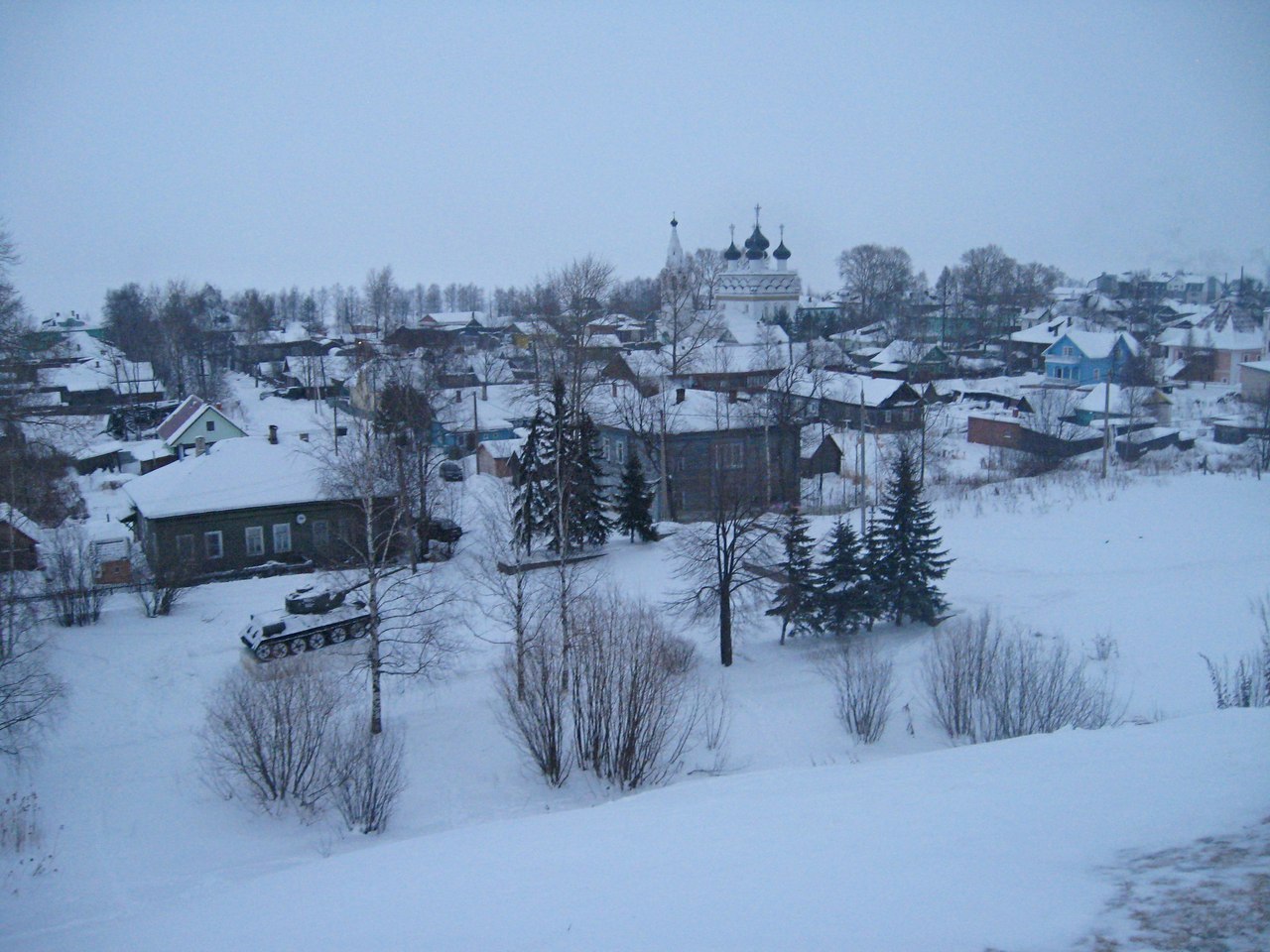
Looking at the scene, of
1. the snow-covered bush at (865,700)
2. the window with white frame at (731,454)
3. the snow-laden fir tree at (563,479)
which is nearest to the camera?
the snow-covered bush at (865,700)

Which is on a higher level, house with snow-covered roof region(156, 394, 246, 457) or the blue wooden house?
the blue wooden house

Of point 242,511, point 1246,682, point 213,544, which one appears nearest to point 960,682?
point 1246,682

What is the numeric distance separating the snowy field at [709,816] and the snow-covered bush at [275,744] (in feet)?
1.21

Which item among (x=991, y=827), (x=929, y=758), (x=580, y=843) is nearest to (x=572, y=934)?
(x=580, y=843)

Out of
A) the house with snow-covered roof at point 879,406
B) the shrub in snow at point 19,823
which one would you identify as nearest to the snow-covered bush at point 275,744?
the shrub in snow at point 19,823

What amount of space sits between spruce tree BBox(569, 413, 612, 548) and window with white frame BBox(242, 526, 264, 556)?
7098 millimetres

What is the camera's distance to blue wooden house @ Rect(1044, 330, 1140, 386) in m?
42.2

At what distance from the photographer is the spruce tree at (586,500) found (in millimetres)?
19719

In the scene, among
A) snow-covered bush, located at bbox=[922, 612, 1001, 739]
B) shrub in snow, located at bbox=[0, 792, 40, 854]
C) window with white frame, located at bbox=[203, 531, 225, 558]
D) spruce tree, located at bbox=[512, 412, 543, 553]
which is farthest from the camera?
window with white frame, located at bbox=[203, 531, 225, 558]

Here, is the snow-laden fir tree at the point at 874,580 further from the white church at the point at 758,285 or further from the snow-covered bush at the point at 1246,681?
the white church at the point at 758,285

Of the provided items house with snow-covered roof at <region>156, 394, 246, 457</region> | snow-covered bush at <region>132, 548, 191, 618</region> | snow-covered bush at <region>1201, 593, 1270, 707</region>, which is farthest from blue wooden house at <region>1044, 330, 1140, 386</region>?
snow-covered bush at <region>132, 548, 191, 618</region>

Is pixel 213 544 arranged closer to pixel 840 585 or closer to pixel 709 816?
pixel 840 585

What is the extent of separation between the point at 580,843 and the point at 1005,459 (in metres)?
26.9

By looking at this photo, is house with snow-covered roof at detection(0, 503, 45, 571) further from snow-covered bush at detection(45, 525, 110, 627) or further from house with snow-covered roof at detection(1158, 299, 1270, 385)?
house with snow-covered roof at detection(1158, 299, 1270, 385)
